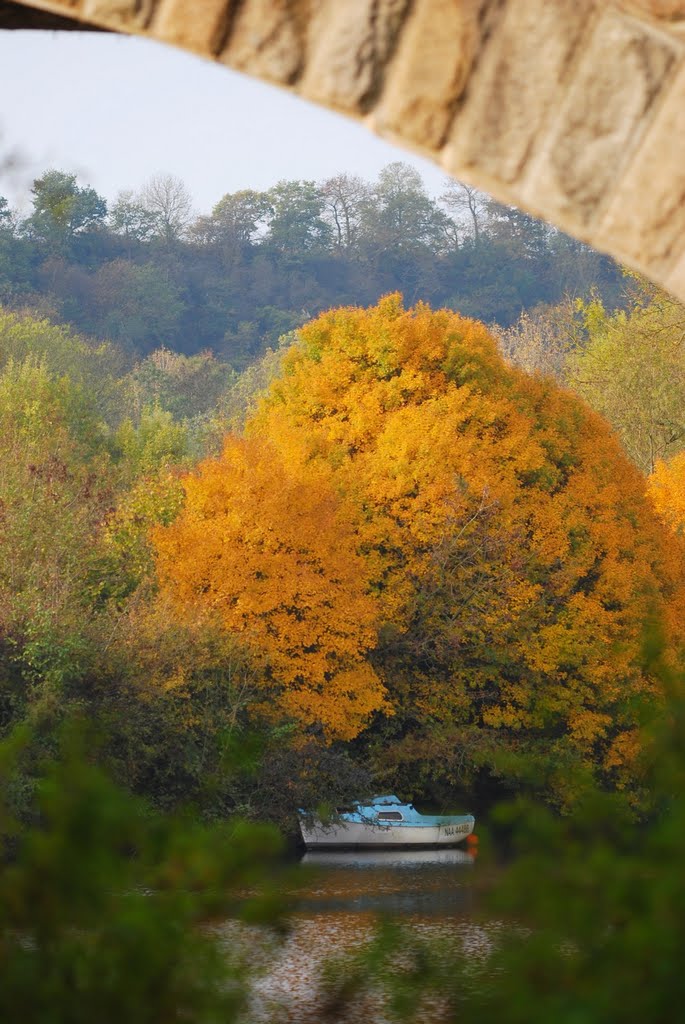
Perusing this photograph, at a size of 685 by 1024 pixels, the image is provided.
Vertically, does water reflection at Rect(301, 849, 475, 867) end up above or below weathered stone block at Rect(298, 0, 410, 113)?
below

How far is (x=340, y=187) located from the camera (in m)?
76.2

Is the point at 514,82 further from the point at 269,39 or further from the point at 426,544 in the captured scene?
the point at 426,544

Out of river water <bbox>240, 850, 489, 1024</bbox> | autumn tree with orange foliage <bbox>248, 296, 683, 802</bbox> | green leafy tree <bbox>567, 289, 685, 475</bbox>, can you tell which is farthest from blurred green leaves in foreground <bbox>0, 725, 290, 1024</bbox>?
green leafy tree <bbox>567, 289, 685, 475</bbox>

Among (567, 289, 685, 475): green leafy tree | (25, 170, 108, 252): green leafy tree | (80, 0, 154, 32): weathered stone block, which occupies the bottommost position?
(25, 170, 108, 252): green leafy tree

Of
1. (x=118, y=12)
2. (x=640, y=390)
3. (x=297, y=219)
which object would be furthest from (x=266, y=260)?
(x=118, y=12)

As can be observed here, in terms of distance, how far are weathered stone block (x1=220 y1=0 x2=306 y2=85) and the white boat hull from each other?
20.6 metres

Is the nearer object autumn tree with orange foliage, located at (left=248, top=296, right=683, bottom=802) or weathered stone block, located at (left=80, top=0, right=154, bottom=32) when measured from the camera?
weathered stone block, located at (left=80, top=0, right=154, bottom=32)

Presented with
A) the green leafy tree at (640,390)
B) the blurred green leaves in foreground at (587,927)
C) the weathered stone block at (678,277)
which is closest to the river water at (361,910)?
the blurred green leaves in foreground at (587,927)

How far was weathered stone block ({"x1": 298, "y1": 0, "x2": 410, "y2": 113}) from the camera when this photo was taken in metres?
2.08

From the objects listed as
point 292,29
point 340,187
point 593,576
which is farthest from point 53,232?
point 292,29

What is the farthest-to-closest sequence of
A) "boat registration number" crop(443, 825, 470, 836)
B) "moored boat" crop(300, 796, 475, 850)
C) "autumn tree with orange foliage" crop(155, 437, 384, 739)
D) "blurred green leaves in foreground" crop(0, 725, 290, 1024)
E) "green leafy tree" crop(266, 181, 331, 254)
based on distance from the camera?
"green leafy tree" crop(266, 181, 331, 254) → "boat registration number" crop(443, 825, 470, 836) → "moored boat" crop(300, 796, 475, 850) → "autumn tree with orange foliage" crop(155, 437, 384, 739) → "blurred green leaves in foreground" crop(0, 725, 290, 1024)

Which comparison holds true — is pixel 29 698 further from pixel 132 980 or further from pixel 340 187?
pixel 340 187

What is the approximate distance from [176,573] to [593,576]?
738cm

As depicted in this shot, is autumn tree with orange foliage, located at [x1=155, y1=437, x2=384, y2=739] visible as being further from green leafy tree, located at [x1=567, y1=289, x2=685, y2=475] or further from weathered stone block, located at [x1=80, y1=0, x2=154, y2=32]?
weathered stone block, located at [x1=80, y1=0, x2=154, y2=32]
